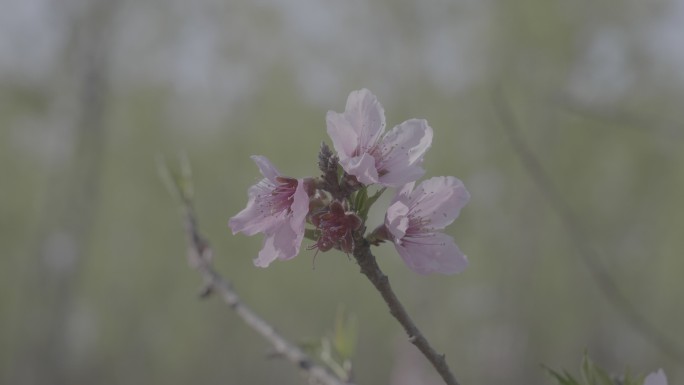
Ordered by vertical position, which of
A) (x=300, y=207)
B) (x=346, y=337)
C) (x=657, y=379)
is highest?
(x=300, y=207)

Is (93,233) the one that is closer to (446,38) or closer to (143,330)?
(143,330)

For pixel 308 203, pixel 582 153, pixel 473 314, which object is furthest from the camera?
pixel 473 314

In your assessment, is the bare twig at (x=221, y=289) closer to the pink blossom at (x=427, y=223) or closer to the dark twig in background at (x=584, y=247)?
the pink blossom at (x=427, y=223)

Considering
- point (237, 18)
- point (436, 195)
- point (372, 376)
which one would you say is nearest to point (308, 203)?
point (436, 195)

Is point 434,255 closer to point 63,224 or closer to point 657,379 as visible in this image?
point 657,379

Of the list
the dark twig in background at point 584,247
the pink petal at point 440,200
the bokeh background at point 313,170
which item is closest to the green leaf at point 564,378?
the pink petal at point 440,200

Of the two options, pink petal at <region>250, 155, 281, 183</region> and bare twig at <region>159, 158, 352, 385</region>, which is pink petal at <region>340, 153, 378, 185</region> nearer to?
pink petal at <region>250, 155, 281, 183</region>

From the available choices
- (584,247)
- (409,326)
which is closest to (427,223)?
(409,326)
